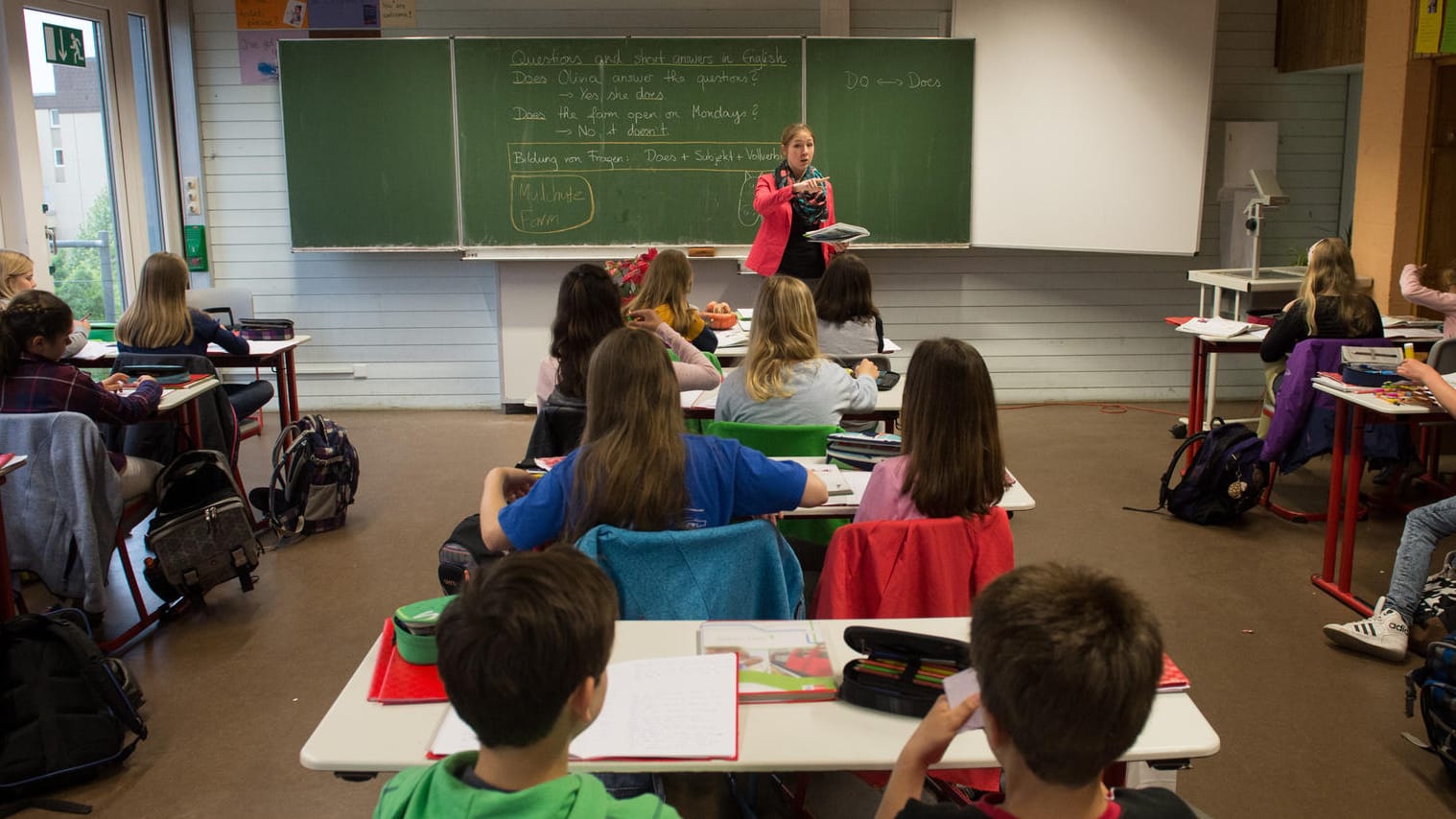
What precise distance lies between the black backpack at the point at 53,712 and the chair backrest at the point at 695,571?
1.61 metres

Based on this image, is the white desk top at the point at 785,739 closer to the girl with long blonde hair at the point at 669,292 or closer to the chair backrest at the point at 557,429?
the chair backrest at the point at 557,429

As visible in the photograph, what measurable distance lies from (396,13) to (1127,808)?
6.70 meters

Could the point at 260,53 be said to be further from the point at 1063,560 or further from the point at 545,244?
the point at 1063,560

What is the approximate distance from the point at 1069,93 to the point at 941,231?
1.05m

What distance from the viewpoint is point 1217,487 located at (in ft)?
16.5

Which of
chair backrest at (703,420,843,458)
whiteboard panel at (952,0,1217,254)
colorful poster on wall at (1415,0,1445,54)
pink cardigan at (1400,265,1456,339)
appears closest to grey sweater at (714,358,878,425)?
chair backrest at (703,420,843,458)

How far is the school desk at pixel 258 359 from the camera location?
494cm

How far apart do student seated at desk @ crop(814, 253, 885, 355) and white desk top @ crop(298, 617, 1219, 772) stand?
288cm

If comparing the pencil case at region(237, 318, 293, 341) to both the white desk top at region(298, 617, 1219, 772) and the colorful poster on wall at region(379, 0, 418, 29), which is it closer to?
the colorful poster on wall at region(379, 0, 418, 29)

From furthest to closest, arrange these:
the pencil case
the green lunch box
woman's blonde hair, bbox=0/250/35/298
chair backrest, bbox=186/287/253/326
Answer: chair backrest, bbox=186/287/253/326 < the pencil case < woman's blonde hair, bbox=0/250/35/298 < the green lunch box

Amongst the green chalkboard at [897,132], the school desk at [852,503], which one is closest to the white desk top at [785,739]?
the school desk at [852,503]

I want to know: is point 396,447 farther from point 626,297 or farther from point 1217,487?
point 1217,487

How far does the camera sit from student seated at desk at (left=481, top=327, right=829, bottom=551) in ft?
7.49

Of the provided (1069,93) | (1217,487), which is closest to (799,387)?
(1217,487)
